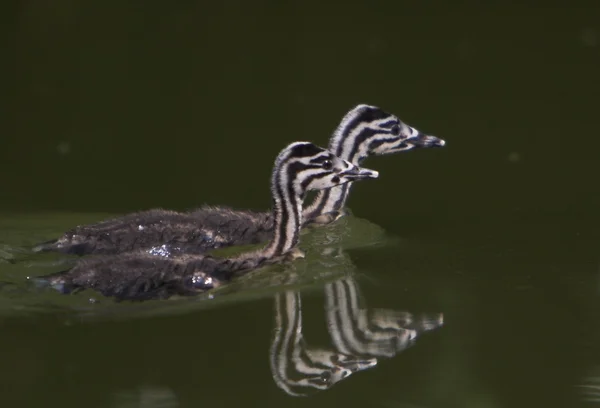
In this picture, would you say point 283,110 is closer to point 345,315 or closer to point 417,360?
point 345,315

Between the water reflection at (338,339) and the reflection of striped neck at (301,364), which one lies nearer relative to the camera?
the reflection of striped neck at (301,364)

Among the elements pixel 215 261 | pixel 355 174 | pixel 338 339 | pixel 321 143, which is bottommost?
pixel 338 339

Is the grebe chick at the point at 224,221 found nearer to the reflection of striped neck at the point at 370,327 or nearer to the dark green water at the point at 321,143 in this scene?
the dark green water at the point at 321,143

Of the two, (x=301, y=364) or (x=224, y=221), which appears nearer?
(x=301, y=364)

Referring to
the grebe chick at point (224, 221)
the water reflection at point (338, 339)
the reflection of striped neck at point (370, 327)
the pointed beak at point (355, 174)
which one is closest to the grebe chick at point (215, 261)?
the pointed beak at point (355, 174)

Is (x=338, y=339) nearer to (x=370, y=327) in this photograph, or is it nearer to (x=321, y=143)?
(x=370, y=327)

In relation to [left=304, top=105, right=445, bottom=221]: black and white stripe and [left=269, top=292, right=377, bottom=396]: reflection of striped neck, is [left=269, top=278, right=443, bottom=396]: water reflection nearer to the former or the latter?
[left=269, top=292, right=377, bottom=396]: reflection of striped neck

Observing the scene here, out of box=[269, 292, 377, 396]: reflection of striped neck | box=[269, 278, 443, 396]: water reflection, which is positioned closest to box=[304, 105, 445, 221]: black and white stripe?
box=[269, 278, 443, 396]: water reflection

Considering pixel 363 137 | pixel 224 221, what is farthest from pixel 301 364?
pixel 363 137
